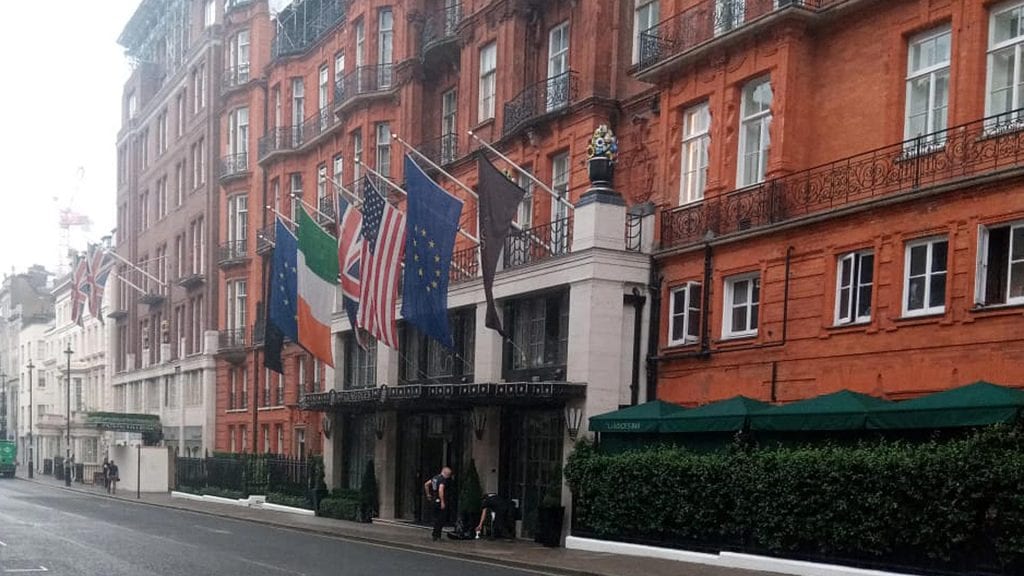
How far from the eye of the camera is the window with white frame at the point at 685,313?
70.8 feet

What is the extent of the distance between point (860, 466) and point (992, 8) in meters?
7.20

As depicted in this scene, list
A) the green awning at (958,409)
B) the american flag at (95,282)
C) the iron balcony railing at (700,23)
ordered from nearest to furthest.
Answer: the green awning at (958,409) → the iron balcony railing at (700,23) → the american flag at (95,282)

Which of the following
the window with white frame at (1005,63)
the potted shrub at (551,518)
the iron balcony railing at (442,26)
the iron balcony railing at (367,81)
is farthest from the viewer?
the iron balcony railing at (367,81)

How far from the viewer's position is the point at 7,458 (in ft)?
246

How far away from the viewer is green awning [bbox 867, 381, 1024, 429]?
14055 mm

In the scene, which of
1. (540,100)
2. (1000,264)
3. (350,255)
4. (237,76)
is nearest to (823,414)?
(1000,264)

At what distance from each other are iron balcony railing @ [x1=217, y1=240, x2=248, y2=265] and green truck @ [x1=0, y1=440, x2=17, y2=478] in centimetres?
3522

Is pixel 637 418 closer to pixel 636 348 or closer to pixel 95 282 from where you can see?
pixel 636 348

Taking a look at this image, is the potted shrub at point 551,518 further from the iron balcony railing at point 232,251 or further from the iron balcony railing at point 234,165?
the iron balcony railing at point 234,165

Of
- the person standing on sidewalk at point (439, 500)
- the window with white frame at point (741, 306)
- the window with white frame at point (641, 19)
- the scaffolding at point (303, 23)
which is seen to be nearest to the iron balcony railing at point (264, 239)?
the scaffolding at point (303, 23)

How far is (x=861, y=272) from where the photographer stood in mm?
17922

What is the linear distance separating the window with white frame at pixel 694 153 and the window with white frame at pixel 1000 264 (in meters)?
6.90

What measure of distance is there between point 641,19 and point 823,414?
11.7 metres

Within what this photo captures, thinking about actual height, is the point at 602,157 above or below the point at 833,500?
above
